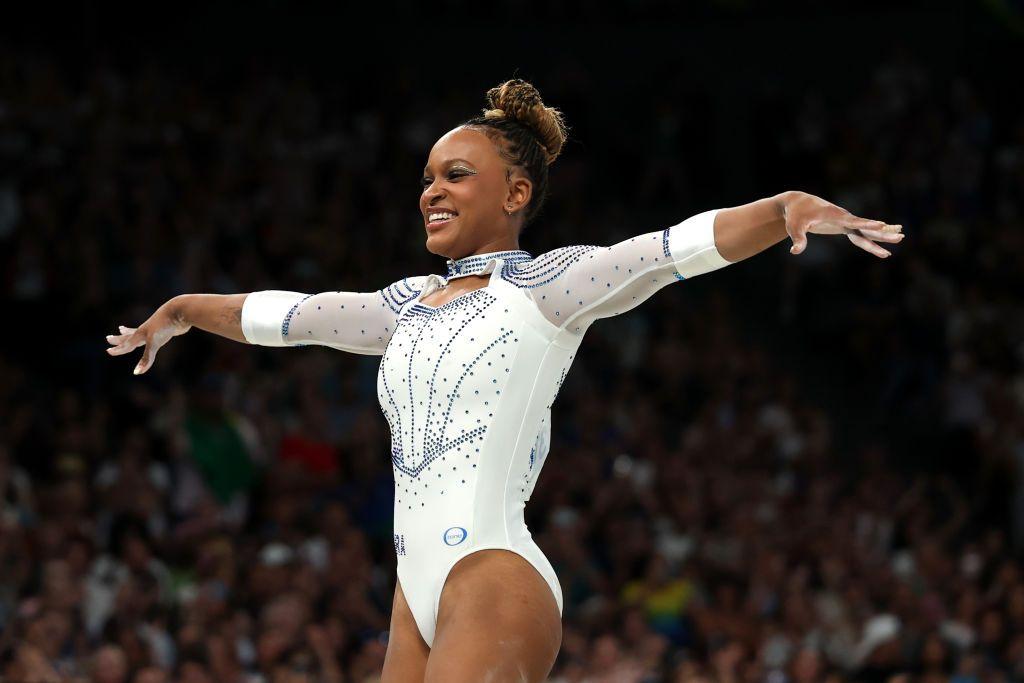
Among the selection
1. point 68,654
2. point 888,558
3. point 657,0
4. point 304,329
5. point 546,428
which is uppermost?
point 657,0

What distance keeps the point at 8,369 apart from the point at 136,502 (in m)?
1.51

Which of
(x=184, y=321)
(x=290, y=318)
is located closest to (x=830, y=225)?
(x=290, y=318)

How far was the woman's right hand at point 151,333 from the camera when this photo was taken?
14.5 ft

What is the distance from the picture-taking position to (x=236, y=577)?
9.09 metres

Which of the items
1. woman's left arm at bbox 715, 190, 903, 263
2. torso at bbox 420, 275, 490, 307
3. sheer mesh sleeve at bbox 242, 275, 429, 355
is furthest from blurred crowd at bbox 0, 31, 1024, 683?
woman's left arm at bbox 715, 190, 903, 263

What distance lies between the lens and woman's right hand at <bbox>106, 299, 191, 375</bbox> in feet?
14.5

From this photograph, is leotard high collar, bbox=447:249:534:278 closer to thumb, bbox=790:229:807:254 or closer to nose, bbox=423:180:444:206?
nose, bbox=423:180:444:206

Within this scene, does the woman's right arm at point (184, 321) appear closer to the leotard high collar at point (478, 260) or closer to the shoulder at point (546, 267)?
the leotard high collar at point (478, 260)

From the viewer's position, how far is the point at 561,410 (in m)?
11.9

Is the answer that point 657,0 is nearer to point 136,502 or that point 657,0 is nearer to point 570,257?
point 136,502

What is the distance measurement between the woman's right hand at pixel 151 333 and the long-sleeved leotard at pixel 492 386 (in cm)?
92

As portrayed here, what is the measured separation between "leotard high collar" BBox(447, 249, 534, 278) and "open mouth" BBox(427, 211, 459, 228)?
4.4 inches

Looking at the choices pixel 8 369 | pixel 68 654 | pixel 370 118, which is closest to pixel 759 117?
pixel 370 118

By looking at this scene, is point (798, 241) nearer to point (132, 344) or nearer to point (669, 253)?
point (669, 253)
